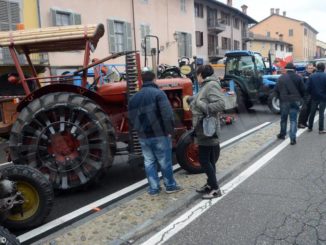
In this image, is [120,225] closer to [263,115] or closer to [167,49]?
[263,115]

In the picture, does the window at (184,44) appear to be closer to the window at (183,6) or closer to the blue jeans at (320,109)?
the window at (183,6)

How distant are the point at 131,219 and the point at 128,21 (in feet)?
59.3

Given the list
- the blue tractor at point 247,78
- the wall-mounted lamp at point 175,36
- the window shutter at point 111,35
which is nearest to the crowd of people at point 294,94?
the blue tractor at point 247,78

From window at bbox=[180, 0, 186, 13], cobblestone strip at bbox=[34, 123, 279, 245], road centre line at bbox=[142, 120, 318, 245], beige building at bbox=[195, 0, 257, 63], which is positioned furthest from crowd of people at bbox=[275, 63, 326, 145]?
beige building at bbox=[195, 0, 257, 63]

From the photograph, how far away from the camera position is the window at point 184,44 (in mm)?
26406

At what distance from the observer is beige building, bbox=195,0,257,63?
3825 cm

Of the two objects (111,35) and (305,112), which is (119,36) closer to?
(111,35)

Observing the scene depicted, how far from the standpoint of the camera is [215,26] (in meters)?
39.8

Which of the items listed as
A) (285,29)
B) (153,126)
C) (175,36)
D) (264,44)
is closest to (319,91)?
(153,126)

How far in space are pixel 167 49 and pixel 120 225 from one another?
21501 mm

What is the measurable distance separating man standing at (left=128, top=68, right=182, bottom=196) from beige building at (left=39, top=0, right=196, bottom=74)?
10.5 meters

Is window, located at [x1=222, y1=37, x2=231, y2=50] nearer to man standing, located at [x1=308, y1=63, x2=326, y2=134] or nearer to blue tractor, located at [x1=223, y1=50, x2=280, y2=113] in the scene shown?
blue tractor, located at [x1=223, y1=50, x2=280, y2=113]

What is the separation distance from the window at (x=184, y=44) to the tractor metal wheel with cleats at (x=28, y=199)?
22462 millimetres

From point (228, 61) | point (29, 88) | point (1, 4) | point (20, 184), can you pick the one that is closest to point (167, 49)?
point (228, 61)
